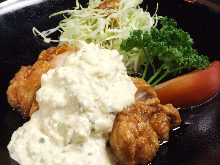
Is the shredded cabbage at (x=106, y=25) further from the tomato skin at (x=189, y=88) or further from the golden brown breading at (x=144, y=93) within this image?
the golden brown breading at (x=144, y=93)

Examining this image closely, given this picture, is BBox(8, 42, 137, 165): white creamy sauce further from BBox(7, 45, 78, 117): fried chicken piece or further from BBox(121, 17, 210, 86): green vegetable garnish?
BBox(121, 17, 210, 86): green vegetable garnish

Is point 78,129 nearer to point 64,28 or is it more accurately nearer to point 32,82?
point 32,82

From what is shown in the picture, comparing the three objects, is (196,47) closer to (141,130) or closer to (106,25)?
(106,25)


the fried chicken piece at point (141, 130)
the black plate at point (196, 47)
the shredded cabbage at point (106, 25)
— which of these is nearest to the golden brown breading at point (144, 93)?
the fried chicken piece at point (141, 130)

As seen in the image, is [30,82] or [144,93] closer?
[144,93]

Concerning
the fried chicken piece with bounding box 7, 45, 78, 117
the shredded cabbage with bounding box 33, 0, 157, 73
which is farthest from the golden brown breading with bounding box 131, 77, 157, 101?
the fried chicken piece with bounding box 7, 45, 78, 117

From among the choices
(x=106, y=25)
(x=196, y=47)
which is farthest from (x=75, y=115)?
(x=196, y=47)
